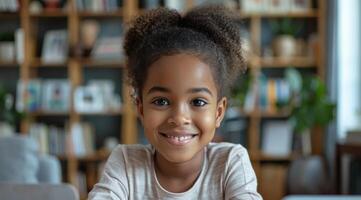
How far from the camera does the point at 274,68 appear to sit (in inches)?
196

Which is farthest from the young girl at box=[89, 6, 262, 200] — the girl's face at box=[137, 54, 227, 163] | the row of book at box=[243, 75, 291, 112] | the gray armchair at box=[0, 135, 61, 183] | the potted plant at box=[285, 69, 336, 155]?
the row of book at box=[243, 75, 291, 112]

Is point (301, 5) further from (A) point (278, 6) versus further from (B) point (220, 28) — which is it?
(B) point (220, 28)

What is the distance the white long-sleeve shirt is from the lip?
13 centimetres

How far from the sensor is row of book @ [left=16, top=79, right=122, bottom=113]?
191 inches

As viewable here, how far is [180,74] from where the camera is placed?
1021 mm

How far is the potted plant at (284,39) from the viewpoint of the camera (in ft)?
15.4

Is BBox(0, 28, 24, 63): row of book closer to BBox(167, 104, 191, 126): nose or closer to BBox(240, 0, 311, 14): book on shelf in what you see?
BBox(240, 0, 311, 14): book on shelf

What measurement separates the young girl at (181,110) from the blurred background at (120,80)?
3.30 m

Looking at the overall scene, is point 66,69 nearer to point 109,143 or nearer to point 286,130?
point 109,143

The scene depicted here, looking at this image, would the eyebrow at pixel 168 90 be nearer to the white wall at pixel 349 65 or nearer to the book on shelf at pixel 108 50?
the white wall at pixel 349 65

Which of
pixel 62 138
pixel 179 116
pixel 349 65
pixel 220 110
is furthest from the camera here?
pixel 62 138

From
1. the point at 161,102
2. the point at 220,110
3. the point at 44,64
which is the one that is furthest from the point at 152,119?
the point at 44,64

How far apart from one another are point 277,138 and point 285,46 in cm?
76

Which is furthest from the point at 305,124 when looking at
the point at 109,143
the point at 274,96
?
the point at 109,143
